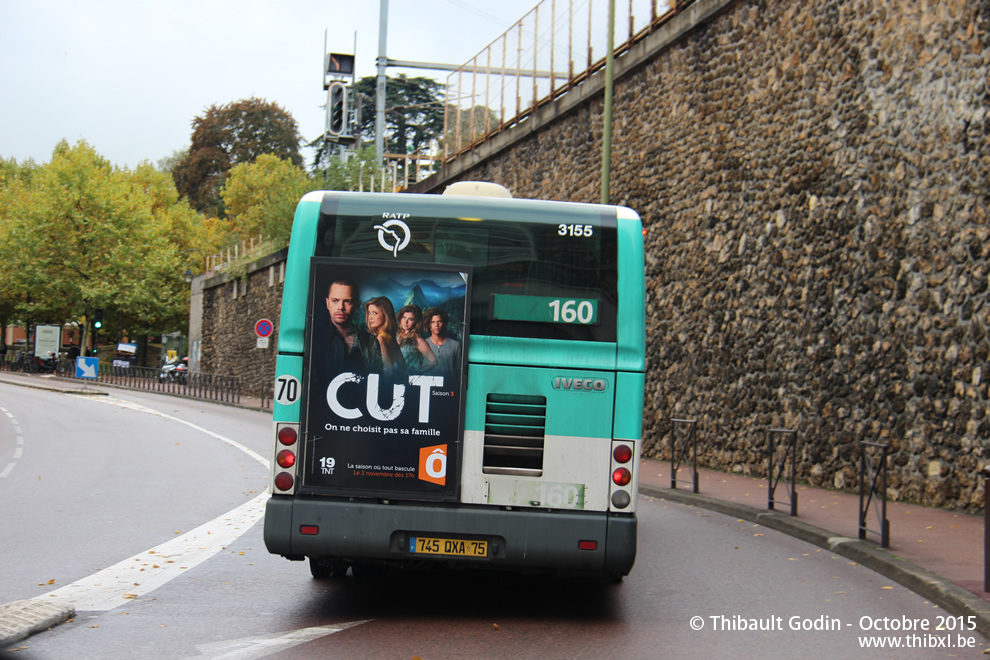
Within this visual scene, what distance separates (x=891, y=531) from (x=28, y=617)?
312 inches

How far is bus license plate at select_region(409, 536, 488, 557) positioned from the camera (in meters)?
6.09

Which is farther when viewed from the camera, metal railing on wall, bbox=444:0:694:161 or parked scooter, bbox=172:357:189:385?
parked scooter, bbox=172:357:189:385

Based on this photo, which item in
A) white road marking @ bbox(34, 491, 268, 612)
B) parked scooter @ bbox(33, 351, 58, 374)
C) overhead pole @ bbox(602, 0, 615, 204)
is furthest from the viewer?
parked scooter @ bbox(33, 351, 58, 374)

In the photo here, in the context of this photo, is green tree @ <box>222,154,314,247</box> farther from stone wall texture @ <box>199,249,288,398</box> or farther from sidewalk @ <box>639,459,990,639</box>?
sidewalk @ <box>639,459,990,639</box>

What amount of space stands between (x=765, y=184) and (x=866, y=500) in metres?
7.24

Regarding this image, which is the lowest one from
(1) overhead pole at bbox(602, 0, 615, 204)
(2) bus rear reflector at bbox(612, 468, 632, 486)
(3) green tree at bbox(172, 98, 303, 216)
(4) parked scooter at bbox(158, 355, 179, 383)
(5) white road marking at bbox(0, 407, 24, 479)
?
(5) white road marking at bbox(0, 407, 24, 479)

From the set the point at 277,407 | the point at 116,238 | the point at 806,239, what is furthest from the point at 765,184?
the point at 116,238

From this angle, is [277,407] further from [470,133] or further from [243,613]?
[470,133]

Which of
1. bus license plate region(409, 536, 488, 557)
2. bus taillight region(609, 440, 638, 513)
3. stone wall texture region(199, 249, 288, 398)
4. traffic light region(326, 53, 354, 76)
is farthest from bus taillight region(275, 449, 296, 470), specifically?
traffic light region(326, 53, 354, 76)

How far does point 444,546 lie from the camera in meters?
6.09

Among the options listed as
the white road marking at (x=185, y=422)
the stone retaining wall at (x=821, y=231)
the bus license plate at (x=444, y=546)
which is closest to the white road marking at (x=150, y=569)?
the bus license plate at (x=444, y=546)

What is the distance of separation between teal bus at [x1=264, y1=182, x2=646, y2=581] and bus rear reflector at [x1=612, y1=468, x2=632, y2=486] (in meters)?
0.01

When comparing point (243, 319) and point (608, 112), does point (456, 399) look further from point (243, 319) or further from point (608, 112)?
point (243, 319)

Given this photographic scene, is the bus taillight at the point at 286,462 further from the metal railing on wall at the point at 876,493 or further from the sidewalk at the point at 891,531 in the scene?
the metal railing on wall at the point at 876,493
